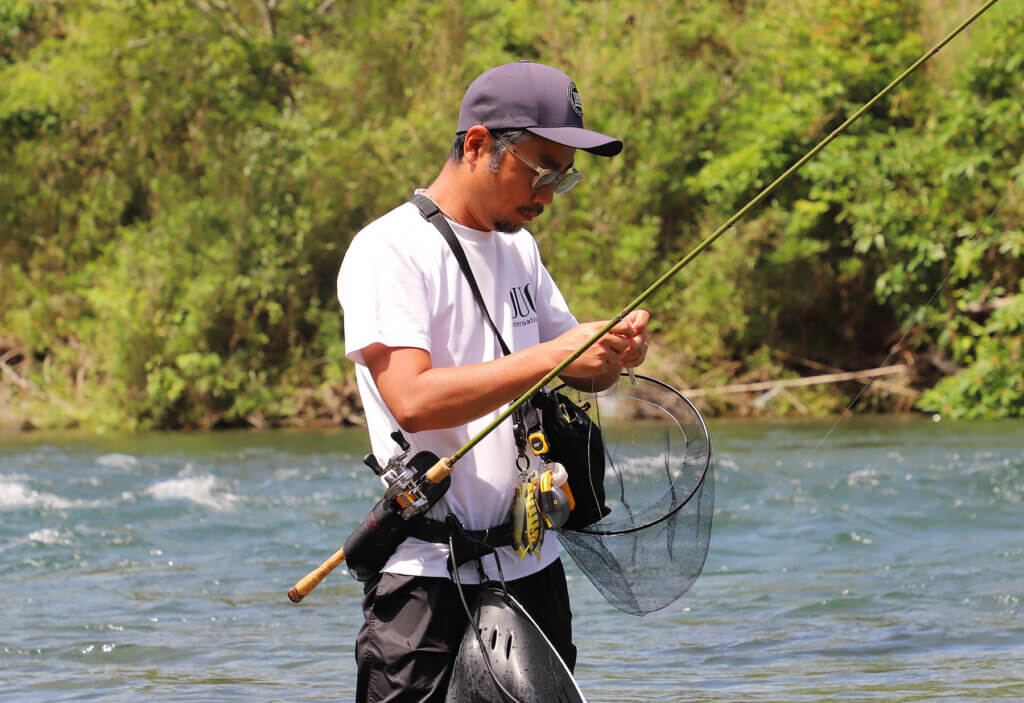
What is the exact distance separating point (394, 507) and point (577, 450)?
1.47 feet

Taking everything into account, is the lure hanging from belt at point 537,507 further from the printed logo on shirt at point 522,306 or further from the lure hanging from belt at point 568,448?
the printed logo on shirt at point 522,306

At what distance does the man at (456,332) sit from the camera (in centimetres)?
239

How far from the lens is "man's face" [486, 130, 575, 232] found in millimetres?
2504

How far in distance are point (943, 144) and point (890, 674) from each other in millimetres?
11816

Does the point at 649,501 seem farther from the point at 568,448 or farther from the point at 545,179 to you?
the point at 545,179

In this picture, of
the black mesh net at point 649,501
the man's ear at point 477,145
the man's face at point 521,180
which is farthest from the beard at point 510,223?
the black mesh net at point 649,501

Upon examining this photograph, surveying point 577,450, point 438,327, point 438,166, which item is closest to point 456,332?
point 438,327

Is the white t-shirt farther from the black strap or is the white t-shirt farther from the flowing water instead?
the flowing water

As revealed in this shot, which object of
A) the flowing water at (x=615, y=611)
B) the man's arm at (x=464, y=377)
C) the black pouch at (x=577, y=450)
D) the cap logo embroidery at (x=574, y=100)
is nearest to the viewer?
the man's arm at (x=464, y=377)

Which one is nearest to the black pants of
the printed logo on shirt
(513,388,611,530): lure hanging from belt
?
(513,388,611,530): lure hanging from belt

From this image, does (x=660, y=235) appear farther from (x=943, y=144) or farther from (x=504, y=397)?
(x=504, y=397)

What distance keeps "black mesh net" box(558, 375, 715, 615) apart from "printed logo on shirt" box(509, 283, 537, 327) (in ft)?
0.64

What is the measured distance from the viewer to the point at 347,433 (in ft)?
53.7

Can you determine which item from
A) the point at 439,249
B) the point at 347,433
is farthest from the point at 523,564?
the point at 347,433
